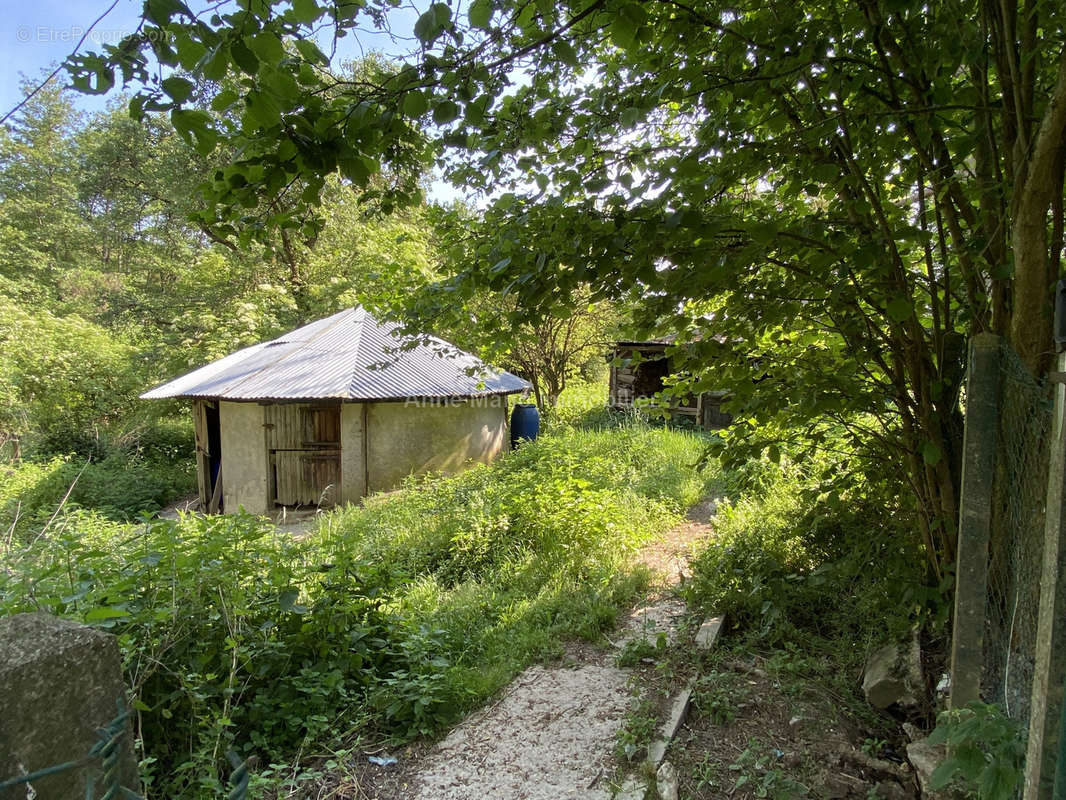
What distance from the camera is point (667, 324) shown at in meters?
2.53

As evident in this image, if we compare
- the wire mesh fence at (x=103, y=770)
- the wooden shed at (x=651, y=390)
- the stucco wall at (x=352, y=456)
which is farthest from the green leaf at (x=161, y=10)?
the wooden shed at (x=651, y=390)

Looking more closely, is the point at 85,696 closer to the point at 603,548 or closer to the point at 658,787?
the point at 658,787

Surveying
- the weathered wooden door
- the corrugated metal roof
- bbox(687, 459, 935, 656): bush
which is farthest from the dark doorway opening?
bbox(687, 459, 935, 656): bush

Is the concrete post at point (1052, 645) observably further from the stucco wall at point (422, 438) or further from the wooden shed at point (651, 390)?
the wooden shed at point (651, 390)

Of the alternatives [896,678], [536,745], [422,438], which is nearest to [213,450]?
[422,438]

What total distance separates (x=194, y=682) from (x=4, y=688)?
221 centimetres

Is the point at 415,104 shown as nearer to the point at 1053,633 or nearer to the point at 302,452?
the point at 1053,633

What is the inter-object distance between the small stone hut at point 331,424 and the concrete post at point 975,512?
867 centimetres

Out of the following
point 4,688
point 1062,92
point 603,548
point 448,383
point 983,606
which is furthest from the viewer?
point 448,383

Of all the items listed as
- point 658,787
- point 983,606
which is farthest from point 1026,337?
point 658,787

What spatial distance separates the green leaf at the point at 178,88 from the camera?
1.28 m

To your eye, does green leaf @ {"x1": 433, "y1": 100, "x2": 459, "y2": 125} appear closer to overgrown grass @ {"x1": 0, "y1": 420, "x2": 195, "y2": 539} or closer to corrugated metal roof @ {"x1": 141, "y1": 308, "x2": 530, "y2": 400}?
corrugated metal roof @ {"x1": 141, "y1": 308, "x2": 530, "y2": 400}

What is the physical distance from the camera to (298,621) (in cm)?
327

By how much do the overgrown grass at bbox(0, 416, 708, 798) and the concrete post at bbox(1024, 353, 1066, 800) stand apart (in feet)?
6.52
